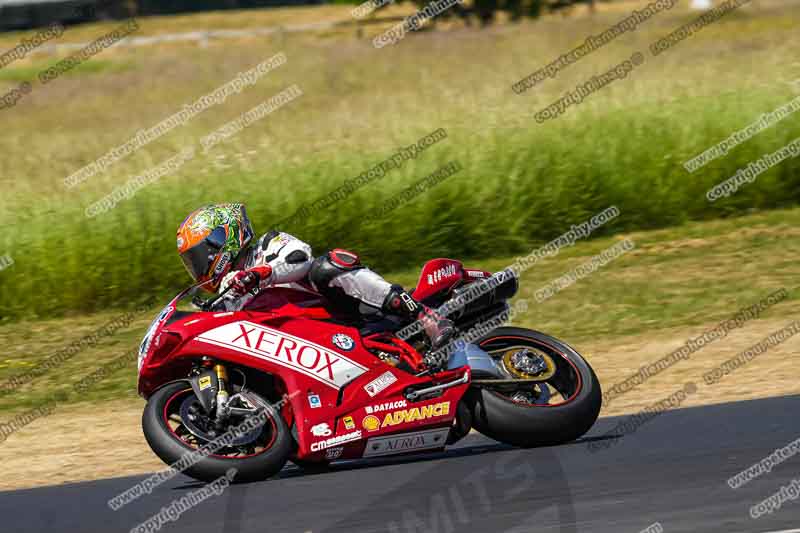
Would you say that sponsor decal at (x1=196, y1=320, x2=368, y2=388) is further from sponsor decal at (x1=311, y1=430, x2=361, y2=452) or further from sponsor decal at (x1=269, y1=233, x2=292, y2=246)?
sponsor decal at (x1=269, y1=233, x2=292, y2=246)

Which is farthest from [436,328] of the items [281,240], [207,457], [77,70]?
[77,70]

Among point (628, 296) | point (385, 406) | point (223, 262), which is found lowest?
point (628, 296)

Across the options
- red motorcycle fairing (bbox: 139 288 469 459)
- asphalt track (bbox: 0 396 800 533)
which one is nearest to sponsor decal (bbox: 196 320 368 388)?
red motorcycle fairing (bbox: 139 288 469 459)

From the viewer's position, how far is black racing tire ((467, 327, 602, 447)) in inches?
295

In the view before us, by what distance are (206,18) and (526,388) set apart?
5795 centimetres

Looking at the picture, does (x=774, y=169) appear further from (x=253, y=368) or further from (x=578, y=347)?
(x=253, y=368)

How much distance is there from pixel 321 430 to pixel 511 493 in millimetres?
1289

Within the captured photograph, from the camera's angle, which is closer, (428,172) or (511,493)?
(511,493)

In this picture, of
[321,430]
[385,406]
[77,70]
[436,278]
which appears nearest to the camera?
[321,430]

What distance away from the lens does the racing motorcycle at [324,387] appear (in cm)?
722

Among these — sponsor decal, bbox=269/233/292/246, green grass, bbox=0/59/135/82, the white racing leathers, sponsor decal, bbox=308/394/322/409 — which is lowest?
sponsor decal, bbox=308/394/322/409

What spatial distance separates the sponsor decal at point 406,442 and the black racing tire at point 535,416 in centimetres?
25

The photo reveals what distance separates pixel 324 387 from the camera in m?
7.39

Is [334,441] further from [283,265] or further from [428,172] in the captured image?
[428,172]
